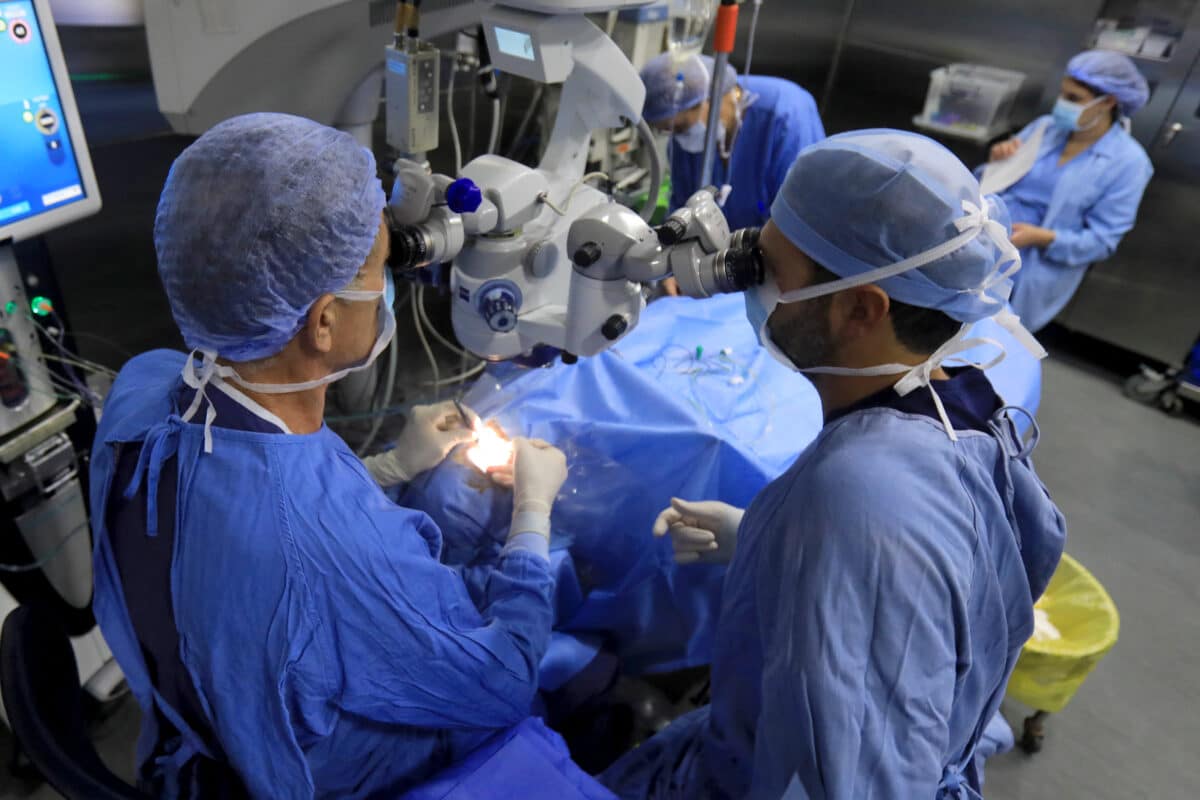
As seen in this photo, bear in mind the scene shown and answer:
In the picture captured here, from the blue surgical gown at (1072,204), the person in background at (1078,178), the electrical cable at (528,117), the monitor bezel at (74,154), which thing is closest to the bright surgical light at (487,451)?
the monitor bezel at (74,154)

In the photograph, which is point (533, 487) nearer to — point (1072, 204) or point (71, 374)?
point (71, 374)

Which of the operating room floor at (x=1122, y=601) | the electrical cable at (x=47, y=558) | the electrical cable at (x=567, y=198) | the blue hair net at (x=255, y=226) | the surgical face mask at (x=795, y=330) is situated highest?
the blue hair net at (x=255, y=226)

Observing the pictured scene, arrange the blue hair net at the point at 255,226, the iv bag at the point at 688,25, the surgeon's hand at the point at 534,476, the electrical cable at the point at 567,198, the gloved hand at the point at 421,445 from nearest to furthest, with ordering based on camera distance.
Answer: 1. the blue hair net at the point at 255,226
2. the electrical cable at the point at 567,198
3. the surgeon's hand at the point at 534,476
4. the gloved hand at the point at 421,445
5. the iv bag at the point at 688,25

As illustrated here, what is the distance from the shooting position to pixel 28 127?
3.93ft

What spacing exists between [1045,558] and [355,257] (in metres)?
0.95

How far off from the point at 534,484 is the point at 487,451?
0.52 ft

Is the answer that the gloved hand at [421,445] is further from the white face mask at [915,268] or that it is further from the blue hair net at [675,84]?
the blue hair net at [675,84]

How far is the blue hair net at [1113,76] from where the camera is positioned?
8.43 feet

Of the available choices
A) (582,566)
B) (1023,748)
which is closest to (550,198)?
(582,566)

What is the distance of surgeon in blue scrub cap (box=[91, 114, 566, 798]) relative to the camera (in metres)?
0.77

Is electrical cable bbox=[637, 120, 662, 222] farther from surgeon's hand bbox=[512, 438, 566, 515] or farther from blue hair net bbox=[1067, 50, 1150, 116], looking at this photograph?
blue hair net bbox=[1067, 50, 1150, 116]

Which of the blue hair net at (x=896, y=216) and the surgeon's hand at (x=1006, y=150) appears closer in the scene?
the blue hair net at (x=896, y=216)

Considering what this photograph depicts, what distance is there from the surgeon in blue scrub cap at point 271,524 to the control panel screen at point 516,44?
324mm

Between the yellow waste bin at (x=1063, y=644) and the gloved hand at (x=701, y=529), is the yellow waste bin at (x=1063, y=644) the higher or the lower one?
the lower one
